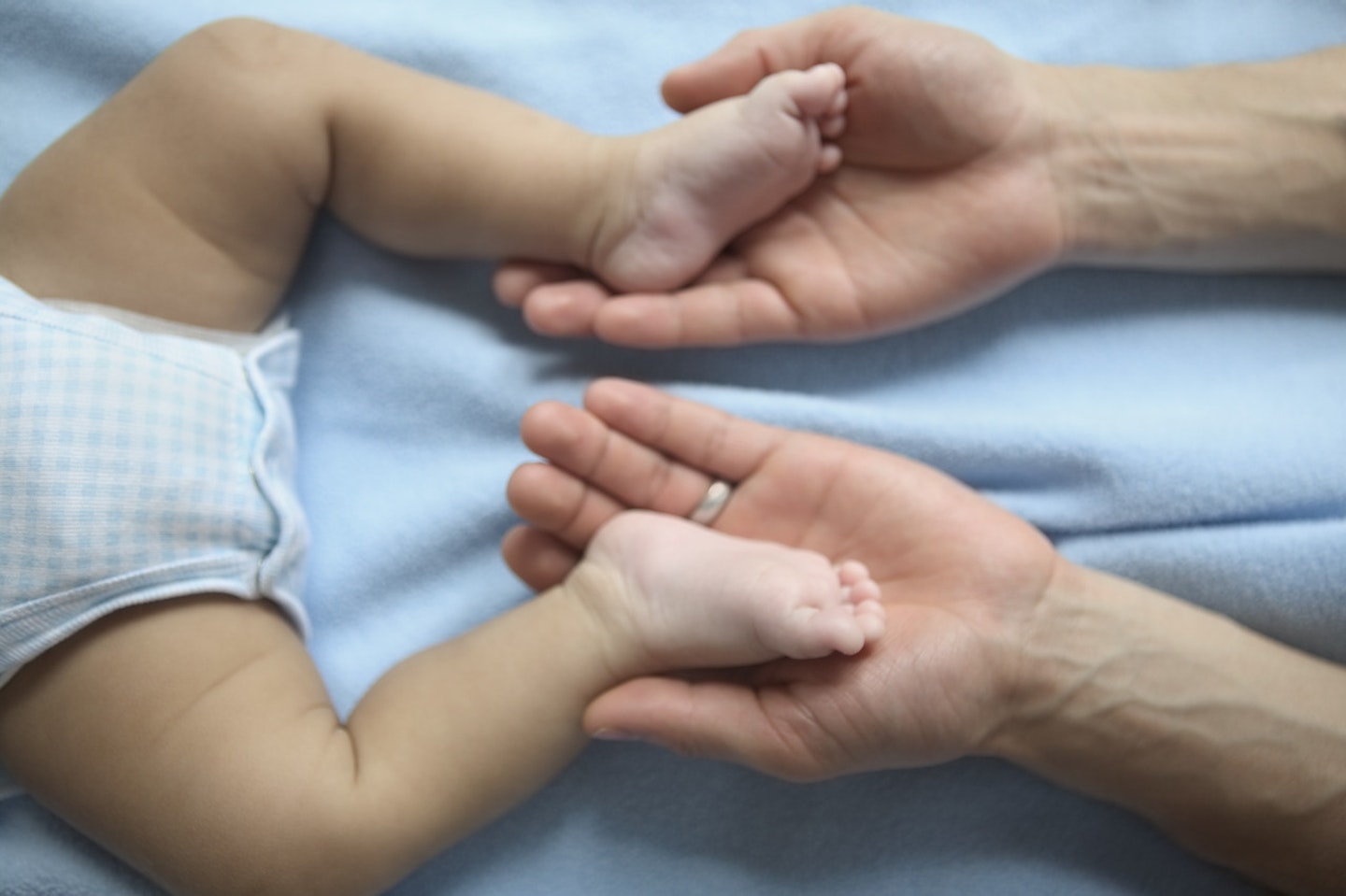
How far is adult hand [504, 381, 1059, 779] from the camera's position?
87 centimetres

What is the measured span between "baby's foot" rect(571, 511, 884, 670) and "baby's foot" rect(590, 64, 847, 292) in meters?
0.26

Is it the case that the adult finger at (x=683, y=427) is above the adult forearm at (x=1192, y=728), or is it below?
above

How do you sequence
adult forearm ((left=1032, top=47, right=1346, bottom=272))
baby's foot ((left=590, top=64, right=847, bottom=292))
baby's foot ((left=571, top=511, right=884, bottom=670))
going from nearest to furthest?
1. baby's foot ((left=571, top=511, right=884, bottom=670))
2. baby's foot ((left=590, top=64, right=847, bottom=292))
3. adult forearm ((left=1032, top=47, right=1346, bottom=272))

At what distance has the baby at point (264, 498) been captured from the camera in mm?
875

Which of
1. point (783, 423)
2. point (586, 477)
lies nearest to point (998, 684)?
point (783, 423)

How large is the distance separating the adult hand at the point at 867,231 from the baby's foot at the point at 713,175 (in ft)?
0.11

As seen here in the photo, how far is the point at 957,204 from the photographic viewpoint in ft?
3.26

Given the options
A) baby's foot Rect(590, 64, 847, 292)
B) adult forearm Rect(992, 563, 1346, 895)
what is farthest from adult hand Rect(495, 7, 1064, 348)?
adult forearm Rect(992, 563, 1346, 895)

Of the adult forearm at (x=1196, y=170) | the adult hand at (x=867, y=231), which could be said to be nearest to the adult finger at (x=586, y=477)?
the adult hand at (x=867, y=231)

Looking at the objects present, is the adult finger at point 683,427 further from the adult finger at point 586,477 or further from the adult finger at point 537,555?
the adult finger at point 537,555

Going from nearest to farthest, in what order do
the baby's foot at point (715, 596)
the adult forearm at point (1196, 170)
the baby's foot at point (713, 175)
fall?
the baby's foot at point (715, 596)
the baby's foot at point (713, 175)
the adult forearm at point (1196, 170)

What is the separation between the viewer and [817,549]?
0.97 m

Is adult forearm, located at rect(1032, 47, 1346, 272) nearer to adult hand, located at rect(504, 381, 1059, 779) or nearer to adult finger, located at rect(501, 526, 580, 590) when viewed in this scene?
adult hand, located at rect(504, 381, 1059, 779)

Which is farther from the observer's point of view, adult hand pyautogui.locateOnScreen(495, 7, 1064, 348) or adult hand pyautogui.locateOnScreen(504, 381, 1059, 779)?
adult hand pyautogui.locateOnScreen(495, 7, 1064, 348)
